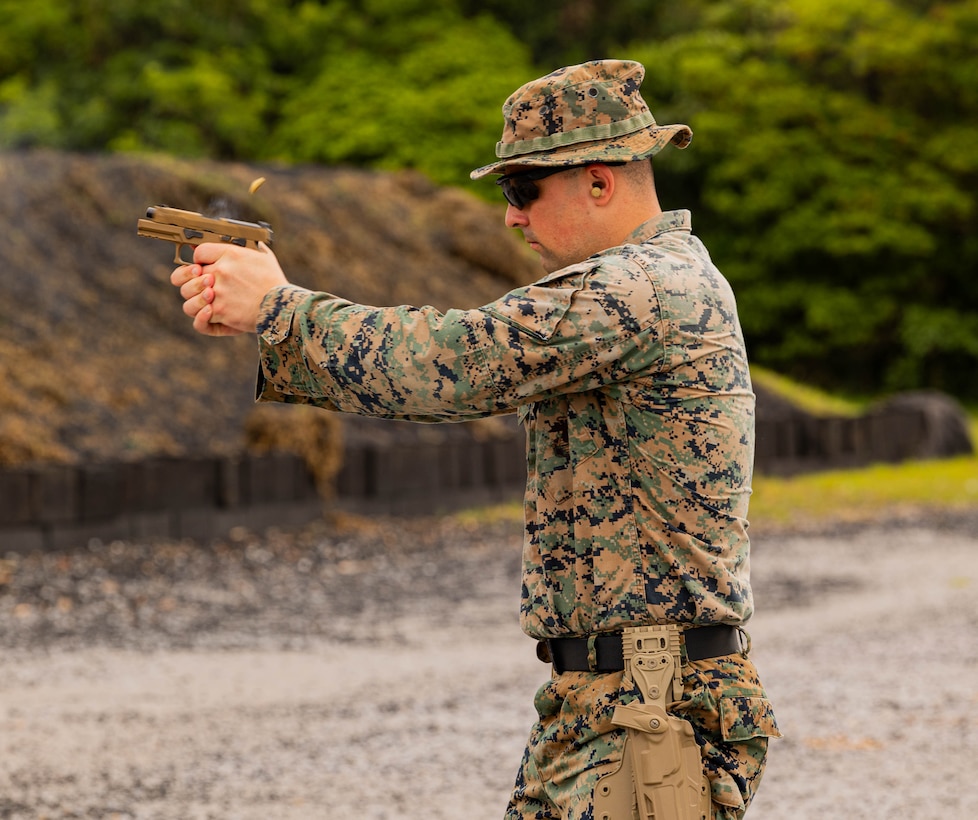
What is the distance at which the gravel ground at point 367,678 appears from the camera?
4.98 meters

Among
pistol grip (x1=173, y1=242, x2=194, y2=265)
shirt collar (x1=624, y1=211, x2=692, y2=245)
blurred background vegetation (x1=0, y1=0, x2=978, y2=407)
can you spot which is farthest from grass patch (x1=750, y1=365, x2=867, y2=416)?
pistol grip (x1=173, y1=242, x2=194, y2=265)

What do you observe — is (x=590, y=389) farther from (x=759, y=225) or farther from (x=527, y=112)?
(x=759, y=225)

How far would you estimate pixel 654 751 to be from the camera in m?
2.28

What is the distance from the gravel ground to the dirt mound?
2058 millimetres

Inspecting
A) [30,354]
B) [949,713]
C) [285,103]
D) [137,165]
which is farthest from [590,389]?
[285,103]

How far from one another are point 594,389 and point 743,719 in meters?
0.59

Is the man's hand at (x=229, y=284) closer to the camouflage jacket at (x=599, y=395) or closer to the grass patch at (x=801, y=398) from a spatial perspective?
the camouflage jacket at (x=599, y=395)

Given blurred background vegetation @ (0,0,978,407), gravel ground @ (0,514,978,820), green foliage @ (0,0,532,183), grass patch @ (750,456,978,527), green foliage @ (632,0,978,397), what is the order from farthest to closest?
1. green foliage @ (0,0,532,183)
2. blurred background vegetation @ (0,0,978,407)
3. green foliage @ (632,0,978,397)
4. grass patch @ (750,456,978,527)
5. gravel ground @ (0,514,978,820)

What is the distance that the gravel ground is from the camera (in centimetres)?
498

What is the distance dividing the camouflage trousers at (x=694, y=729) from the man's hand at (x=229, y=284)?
2.62ft

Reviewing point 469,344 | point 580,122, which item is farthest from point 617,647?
point 580,122

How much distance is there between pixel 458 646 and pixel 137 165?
1066cm

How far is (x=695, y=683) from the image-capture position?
7.70ft

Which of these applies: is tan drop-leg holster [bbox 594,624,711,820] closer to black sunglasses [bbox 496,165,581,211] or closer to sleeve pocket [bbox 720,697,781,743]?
sleeve pocket [bbox 720,697,781,743]
